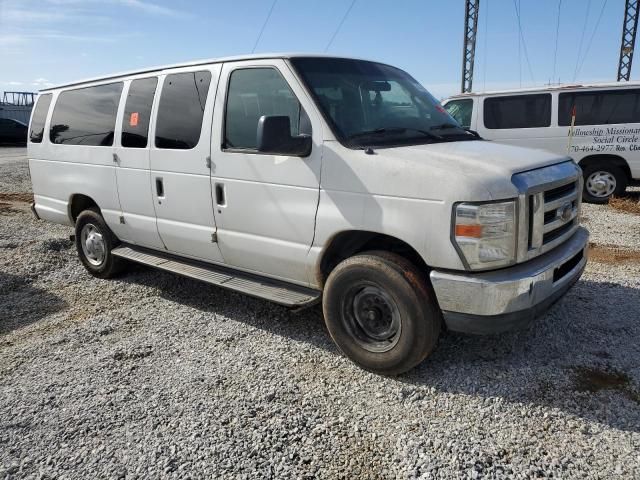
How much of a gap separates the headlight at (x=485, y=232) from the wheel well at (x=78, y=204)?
4363 mm

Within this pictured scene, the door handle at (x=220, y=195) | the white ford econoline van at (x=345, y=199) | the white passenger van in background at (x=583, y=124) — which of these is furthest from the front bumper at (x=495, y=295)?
the white passenger van in background at (x=583, y=124)

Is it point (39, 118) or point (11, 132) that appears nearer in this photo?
point (39, 118)

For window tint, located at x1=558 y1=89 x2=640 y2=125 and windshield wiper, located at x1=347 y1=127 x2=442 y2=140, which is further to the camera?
window tint, located at x1=558 y1=89 x2=640 y2=125

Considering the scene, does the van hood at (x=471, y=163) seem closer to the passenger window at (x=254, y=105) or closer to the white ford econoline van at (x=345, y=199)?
the white ford econoline van at (x=345, y=199)

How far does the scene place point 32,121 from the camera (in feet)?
20.8

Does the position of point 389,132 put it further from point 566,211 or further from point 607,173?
point 607,173

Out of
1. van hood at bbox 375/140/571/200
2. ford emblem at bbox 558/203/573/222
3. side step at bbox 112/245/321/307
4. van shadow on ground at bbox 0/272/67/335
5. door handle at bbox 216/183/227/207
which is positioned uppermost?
van hood at bbox 375/140/571/200

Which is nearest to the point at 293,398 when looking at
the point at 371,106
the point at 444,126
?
the point at 371,106

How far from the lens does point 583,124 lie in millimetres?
9312

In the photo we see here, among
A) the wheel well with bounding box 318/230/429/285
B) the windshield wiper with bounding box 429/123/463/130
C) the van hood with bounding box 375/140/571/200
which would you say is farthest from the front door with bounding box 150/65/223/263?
the windshield wiper with bounding box 429/123/463/130

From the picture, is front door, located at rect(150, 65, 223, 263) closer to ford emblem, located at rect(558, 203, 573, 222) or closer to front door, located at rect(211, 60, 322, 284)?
front door, located at rect(211, 60, 322, 284)

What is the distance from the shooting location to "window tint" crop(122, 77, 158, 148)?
477cm

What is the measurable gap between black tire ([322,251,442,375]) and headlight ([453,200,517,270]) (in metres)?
0.39

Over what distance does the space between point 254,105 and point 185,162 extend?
85 centimetres
